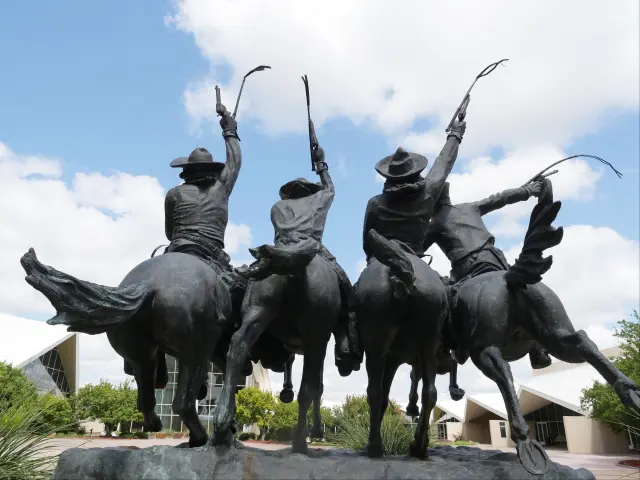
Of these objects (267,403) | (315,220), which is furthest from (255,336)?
(267,403)

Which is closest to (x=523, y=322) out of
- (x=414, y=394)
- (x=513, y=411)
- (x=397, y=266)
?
(x=513, y=411)

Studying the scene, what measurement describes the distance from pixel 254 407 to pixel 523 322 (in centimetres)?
3097

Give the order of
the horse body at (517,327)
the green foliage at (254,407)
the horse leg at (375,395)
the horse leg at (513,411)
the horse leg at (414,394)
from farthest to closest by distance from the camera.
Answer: the green foliage at (254,407) → the horse leg at (414,394) → the horse leg at (375,395) → the horse body at (517,327) → the horse leg at (513,411)

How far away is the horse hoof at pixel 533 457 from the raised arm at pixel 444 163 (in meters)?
2.47

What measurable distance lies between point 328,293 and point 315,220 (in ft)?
3.00

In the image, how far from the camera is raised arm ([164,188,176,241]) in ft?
17.9

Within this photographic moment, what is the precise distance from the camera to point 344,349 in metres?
5.02

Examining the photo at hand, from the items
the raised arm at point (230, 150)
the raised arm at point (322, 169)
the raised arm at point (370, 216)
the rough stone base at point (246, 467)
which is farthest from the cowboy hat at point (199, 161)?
the rough stone base at point (246, 467)

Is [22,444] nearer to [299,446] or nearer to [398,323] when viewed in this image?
[299,446]

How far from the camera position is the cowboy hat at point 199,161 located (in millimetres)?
A: 5578

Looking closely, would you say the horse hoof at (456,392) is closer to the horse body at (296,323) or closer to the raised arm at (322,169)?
the horse body at (296,323)

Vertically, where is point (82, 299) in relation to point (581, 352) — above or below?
above

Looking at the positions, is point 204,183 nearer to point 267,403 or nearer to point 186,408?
point 186,408

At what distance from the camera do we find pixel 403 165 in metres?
5.30
